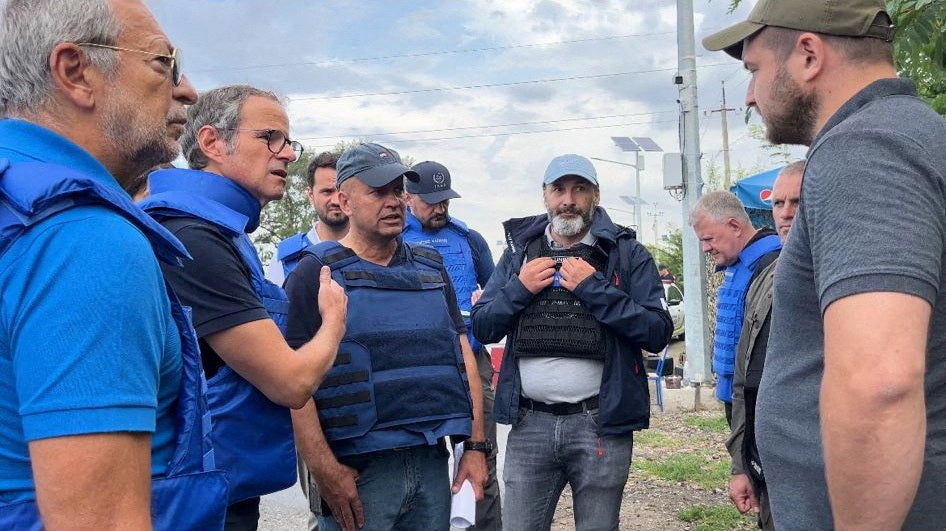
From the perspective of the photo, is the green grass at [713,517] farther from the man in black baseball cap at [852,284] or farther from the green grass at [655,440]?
the man in black baseball cap at [852,284]

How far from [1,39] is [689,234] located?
421 inches

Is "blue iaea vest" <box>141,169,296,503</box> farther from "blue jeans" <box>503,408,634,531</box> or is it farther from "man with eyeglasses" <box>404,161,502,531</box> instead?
"man with eyeglasses" <box>404,161,502,531</box>

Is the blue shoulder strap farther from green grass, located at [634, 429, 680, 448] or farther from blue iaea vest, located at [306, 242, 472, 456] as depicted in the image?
green grass, located at [634, 429, 680, 448]

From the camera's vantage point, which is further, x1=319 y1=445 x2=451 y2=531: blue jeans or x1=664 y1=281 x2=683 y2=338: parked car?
x1=664 y1=281 x2=683 y2=338: parked car

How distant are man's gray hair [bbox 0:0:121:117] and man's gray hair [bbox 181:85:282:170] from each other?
1.32 metres

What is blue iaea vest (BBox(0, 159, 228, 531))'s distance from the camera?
128 cm

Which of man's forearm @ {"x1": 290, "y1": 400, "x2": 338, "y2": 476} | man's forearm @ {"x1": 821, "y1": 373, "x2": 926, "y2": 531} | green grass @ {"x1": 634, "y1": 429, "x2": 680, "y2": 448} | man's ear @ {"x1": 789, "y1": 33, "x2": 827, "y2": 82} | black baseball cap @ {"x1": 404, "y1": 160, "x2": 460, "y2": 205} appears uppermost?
black baseball cap @ {"x1": 404, "y1": 160, "x2": 460, "y2": 205}

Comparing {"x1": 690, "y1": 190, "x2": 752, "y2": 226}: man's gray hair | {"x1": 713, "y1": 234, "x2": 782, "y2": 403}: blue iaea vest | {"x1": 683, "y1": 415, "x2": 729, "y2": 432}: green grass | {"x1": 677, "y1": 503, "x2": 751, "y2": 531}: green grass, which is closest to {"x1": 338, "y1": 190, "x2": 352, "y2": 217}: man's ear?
{"x1": 713, "y1": 234, "x2": 782, "y2": 403}: blue iaea vest

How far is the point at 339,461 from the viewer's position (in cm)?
332

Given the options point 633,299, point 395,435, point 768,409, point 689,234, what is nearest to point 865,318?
point 768,409

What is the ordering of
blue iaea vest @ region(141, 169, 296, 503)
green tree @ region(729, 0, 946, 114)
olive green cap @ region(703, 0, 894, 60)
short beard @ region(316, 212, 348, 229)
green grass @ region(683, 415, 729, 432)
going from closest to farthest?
olive green cap @ region(703, 0, 894, 60) → blue iaea vest @ region(141, 169, 296, 503) → green tree @ region(729, 0, 946, 114) → short beard @ region(316, 212, 348, 229) → green grass @ region(683, 415, 729, 432)

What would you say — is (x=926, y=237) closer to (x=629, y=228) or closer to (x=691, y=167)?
(x=629, y=228)

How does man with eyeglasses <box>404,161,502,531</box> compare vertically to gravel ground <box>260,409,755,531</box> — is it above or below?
above

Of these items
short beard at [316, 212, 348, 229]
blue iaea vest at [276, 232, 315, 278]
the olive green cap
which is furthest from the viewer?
short beard at [316, 212, 348, 229]
